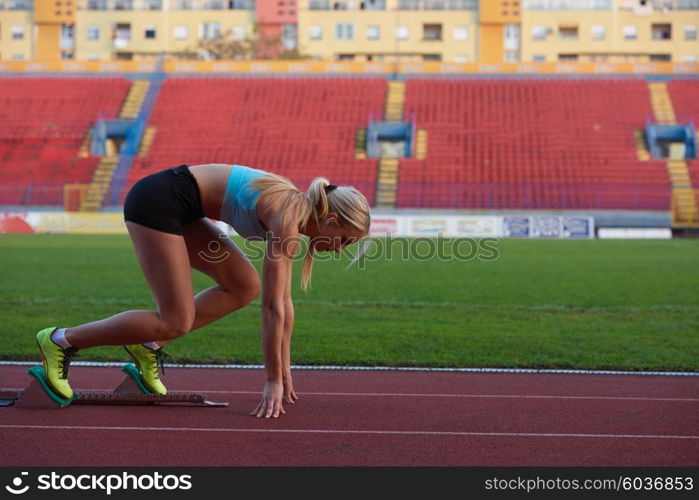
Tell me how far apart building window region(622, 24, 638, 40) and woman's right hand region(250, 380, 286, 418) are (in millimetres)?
69507

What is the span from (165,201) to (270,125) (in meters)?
42.3

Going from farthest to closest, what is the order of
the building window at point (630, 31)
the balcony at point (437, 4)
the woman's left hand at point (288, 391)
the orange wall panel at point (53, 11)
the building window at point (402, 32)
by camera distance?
the building window at point (630, 31)
the building window at point (402, 32)
the balcony at point (437, 4)
the orange wall panel at point (53, 11)
the woman's left hand at point (288, 391)

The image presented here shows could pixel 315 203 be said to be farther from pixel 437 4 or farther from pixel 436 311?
pixel 437 4

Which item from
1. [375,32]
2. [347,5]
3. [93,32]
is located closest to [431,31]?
[375,32]

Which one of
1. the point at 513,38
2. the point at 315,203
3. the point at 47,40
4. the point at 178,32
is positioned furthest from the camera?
the point at 513,38

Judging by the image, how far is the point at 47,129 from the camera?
47375mm

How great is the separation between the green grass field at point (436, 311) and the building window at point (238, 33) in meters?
47.7

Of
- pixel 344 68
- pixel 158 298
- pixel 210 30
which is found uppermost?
pixel 158 298

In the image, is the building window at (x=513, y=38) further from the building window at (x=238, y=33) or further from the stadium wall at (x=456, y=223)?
the stadium wall at (x=456, y=223)

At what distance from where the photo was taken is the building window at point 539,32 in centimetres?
7094

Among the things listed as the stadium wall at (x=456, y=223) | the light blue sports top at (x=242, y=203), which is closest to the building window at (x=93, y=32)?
the stadium wall at (x=456, y=223)

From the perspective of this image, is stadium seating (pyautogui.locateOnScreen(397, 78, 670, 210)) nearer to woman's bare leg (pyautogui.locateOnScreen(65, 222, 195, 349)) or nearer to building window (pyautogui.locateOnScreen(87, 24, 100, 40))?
building window (pyautogui.locateOnScreen(87, 24, 100, 40))
